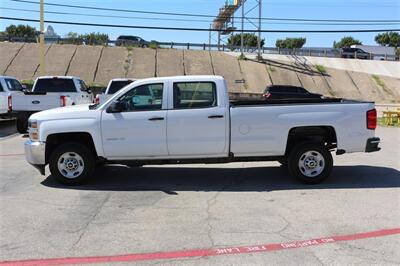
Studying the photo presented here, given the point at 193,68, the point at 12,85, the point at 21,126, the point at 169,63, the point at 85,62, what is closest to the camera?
the point at 21,126

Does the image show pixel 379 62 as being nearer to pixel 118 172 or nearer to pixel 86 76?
pixel 86 76

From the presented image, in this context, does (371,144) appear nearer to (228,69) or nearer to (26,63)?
(228,69)

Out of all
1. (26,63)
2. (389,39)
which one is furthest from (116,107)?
(389,39)

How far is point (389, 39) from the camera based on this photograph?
5148 inches

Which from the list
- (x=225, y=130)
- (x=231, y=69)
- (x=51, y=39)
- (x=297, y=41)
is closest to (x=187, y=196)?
(x=225, y=130)

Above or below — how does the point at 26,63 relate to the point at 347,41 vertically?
below

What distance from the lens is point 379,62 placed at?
5447cm

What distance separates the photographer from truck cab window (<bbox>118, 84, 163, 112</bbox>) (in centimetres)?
824

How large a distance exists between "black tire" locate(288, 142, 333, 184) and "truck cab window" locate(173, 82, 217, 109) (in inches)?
65.4

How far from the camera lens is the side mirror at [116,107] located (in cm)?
815

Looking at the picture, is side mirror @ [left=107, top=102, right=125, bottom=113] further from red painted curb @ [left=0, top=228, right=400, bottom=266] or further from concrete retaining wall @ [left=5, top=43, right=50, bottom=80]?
concrete retaining wall @ [left=5, top=43, right=50, bottom=80]

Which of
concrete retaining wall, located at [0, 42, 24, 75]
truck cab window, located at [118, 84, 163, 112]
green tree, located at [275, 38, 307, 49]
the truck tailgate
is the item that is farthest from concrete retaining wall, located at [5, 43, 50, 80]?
green tree, located at [275, 38, 307, 49]

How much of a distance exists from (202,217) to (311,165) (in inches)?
110

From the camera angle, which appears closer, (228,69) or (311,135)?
(311,135)
